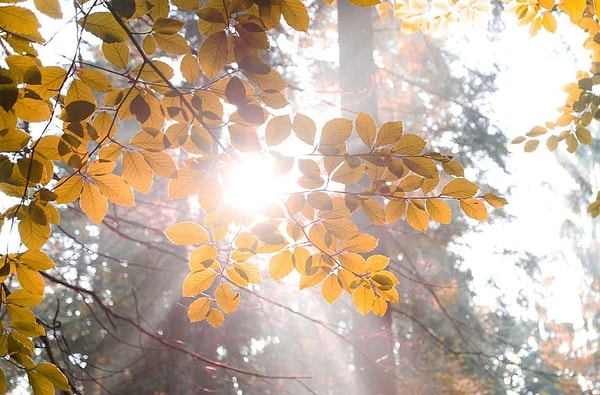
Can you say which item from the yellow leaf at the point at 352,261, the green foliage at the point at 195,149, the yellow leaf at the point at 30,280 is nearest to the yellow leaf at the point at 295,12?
the green foliage at the point at 195,149

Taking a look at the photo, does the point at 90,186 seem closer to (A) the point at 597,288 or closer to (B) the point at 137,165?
(B) the point at 137,165

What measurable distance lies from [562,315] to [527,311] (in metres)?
2.49

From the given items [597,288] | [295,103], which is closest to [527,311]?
[597,288]

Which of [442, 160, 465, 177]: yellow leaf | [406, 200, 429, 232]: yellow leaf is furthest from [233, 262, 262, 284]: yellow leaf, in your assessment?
[442, 160, 465, 177]: yellow leaf

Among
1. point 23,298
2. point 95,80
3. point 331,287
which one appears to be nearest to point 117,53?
point 95,80

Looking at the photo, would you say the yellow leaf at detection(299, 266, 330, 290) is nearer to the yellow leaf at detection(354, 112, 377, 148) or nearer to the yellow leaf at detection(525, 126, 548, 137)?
the yellow leaf at detection(354, 112, 377, 148)

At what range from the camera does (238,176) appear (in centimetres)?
92

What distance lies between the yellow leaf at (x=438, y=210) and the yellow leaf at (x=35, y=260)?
0.78 meters

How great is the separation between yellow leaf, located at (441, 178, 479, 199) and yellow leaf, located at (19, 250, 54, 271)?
803 mm

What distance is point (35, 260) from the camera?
1.01 meters

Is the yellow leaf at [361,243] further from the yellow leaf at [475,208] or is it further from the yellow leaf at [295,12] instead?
the yellow leaf at [295,12]

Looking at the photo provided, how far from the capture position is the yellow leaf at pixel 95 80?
37.1 inches

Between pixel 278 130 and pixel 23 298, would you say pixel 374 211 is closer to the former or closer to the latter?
pixel 278 130

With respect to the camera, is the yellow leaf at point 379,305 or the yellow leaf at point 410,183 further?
the yellow leaf at point 379,305
